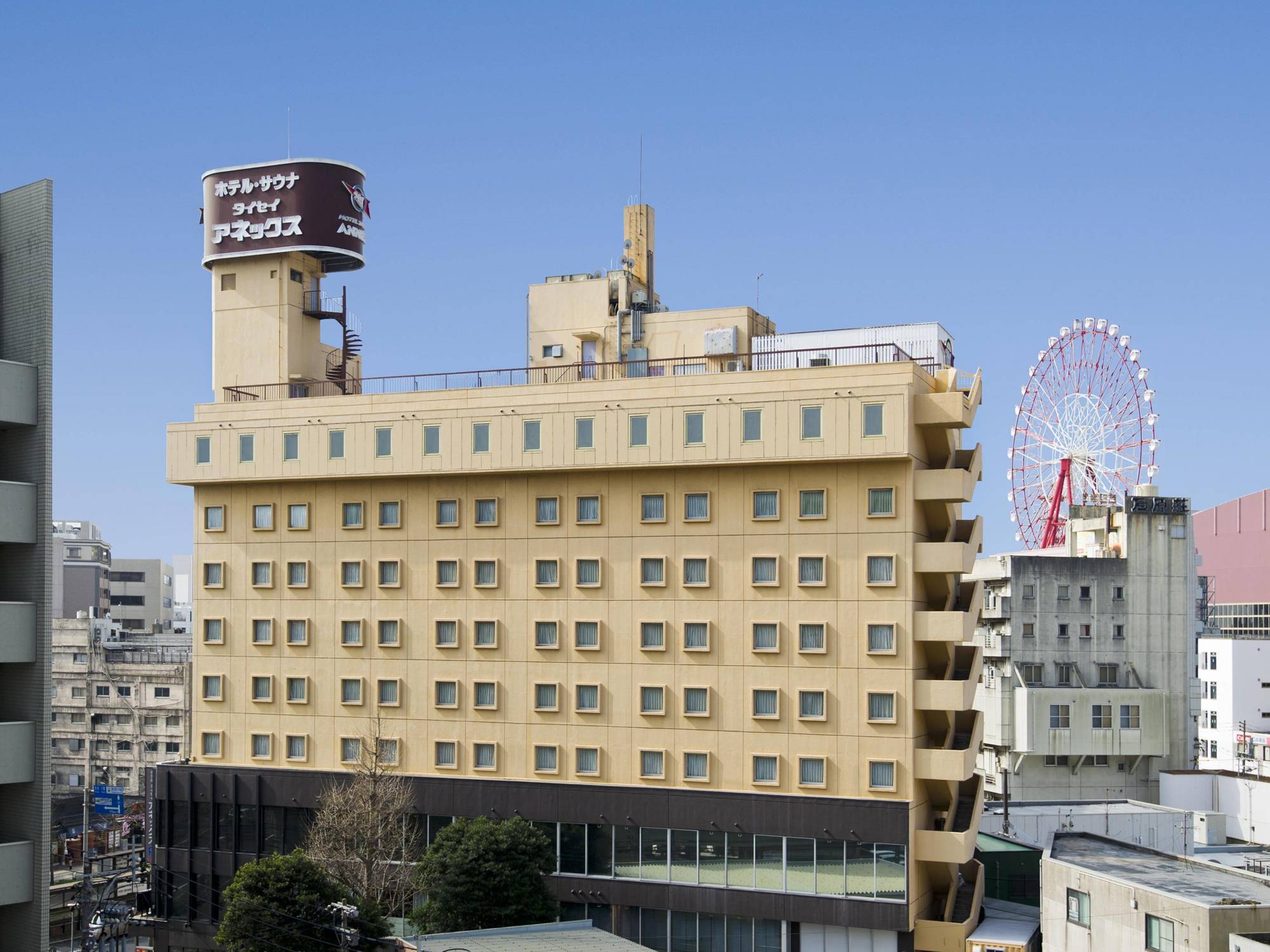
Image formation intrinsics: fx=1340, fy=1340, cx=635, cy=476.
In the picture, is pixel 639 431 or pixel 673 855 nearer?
pixel 673 855

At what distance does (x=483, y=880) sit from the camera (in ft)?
155

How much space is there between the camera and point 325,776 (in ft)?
180

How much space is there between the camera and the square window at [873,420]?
4803 cm

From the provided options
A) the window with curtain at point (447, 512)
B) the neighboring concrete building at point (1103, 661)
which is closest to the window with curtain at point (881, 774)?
the window with curtain at point (447, 512)

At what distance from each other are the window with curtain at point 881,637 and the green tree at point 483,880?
14.4 m

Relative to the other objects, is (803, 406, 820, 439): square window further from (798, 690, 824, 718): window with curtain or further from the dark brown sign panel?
the dark brown sign panel

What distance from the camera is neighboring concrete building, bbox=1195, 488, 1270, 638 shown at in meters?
139

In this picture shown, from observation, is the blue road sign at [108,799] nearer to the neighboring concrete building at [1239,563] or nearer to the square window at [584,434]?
the square window at [584,434]

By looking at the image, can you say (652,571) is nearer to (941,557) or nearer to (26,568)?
(941,557)

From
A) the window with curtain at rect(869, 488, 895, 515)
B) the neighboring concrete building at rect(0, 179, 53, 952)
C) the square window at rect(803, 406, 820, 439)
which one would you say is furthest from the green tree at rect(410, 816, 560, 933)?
the neighboring concrete building at rect(0, 179, 53, 952)

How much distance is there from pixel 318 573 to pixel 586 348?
Result: 15.5m

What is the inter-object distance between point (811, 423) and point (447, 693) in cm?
1837

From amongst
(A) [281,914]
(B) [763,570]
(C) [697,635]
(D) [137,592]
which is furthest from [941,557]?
(D) [137,592]

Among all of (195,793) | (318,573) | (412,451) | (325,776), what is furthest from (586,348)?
(195,793)
